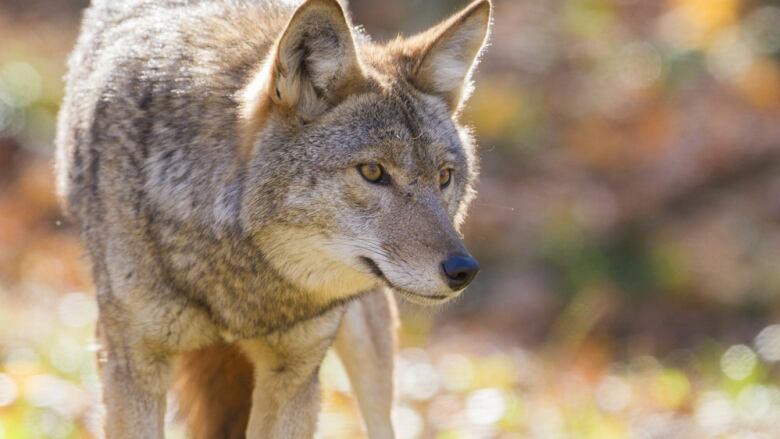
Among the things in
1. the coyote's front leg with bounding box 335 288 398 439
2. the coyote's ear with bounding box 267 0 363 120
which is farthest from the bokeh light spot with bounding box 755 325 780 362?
the coyote's ear with bounding box 267 0 363 120

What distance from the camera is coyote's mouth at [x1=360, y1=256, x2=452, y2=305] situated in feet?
14.3

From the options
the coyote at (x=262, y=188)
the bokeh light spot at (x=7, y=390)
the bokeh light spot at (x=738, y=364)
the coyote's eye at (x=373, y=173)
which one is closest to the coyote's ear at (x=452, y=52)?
the coyote at (x=262, y=188)

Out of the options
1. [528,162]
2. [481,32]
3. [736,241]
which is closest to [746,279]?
[736,241]

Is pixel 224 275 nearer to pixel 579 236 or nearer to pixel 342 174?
pixel 342 174

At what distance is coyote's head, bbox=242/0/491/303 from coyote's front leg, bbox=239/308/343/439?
0.26m

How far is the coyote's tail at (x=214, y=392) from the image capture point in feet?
17.7

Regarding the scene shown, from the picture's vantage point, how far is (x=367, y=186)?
4465 mm

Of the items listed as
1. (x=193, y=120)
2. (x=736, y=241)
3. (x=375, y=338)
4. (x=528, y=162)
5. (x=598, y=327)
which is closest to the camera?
(x=193, y=120)

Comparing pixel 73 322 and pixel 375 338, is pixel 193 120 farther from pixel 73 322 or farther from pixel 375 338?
pixel 73 322

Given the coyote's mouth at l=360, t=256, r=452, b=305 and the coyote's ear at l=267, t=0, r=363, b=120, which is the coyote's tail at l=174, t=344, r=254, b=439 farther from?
the coyote's ear at l=267, t=0, r=363, b=120

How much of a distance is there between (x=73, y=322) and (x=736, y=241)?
22.8ft

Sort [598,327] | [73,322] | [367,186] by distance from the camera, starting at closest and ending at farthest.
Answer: [367,186] → [73,322] → [598,327]

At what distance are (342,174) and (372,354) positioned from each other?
160cm

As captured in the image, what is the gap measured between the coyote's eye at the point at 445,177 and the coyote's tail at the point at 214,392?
1.30m
